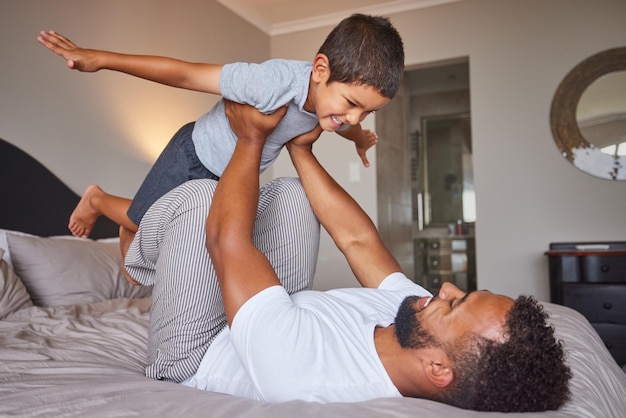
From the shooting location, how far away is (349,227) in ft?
4.36

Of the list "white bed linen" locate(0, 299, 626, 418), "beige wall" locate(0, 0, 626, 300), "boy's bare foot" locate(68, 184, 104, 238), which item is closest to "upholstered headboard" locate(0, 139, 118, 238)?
"beige wall" locate(0, 0, 626, 300)

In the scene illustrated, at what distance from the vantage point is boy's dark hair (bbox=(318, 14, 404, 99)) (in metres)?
1.34

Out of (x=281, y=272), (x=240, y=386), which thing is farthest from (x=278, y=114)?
(x=240, y=386)

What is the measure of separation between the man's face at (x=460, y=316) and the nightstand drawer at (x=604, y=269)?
267cm

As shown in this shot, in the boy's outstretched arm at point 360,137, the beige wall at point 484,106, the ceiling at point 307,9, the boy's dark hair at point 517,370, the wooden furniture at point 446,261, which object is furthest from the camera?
the wooden furniture at point 446,261

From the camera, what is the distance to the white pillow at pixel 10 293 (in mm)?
1862

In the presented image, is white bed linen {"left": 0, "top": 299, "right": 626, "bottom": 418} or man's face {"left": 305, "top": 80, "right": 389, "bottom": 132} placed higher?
man's face {"left": 305, "top": 80, "right": 389, "bottom": 132}

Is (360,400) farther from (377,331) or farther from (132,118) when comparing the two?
(132,118)

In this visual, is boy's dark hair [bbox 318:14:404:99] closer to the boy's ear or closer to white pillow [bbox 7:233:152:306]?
the boy's ear

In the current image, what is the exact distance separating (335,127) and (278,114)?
18 centimetres

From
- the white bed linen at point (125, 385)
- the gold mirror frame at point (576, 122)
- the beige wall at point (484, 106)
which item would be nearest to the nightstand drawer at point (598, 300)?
the beige wall at point (484, 106)

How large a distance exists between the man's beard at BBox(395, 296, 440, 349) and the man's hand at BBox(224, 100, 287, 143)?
1.64 feet

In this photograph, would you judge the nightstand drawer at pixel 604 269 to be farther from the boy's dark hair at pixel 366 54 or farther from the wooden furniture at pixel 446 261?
the wooden furniture at pixel 446 261

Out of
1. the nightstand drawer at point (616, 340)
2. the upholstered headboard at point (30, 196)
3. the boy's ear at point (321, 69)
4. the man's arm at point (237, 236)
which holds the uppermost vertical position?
the boy's ear at point (321, 69)
